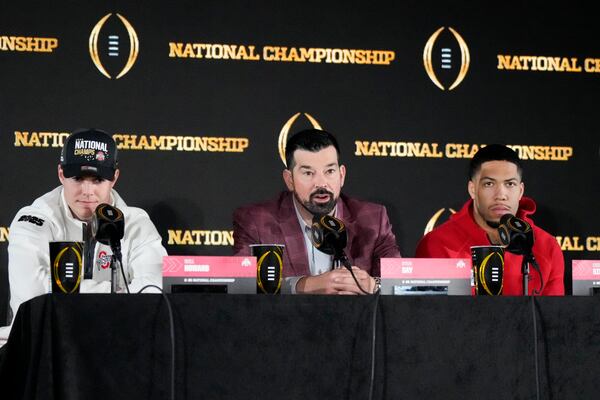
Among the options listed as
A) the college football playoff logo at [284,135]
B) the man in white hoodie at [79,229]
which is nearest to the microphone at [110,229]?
the man in white hoodie at [79,229]

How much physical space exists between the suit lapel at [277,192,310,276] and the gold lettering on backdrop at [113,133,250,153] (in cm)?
60

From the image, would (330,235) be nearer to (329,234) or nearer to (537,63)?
(329,234)

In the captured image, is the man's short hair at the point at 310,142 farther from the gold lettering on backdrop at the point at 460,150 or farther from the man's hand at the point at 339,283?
the man's hand at the point at 339,283

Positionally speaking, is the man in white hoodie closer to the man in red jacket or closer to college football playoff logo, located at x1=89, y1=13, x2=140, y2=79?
college football playoff logo, located at x1=89, y1=13, x2=140, y2=79

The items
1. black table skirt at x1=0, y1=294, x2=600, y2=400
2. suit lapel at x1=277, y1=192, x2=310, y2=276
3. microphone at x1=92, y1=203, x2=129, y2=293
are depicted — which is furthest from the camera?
suit lapel at x1=277, y1=192, x2=310, y2=276

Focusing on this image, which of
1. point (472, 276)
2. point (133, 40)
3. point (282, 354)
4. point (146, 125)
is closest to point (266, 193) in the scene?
point (146, 125)

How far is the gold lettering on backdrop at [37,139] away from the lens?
409 cm

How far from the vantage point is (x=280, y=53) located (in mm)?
4324

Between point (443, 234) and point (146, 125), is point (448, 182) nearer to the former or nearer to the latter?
point (443, 234)

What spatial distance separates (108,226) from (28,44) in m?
1.93

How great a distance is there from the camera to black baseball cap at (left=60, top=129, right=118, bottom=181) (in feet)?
11.2

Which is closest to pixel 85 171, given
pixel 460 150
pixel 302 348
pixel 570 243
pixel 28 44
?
pixel 28 44

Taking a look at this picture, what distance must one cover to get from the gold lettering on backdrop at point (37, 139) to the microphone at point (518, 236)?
7.31 feet

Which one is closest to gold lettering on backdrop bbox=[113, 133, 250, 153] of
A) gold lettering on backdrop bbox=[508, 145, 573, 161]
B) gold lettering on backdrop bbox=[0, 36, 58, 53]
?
gold lettering on backdrop bbox=[0, 36, 58, 53]
